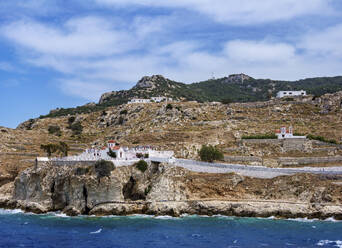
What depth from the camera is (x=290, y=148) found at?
75.6 meters

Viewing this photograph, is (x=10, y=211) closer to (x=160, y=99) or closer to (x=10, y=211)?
(x=10, y=211)

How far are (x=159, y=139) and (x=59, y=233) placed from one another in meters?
39.3

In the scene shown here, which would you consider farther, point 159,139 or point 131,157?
point 159,139

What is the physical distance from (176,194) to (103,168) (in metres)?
10.5

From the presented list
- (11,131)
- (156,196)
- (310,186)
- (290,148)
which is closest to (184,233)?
(156,196)

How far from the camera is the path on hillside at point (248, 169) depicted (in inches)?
2336

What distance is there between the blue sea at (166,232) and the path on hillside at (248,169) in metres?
9.61

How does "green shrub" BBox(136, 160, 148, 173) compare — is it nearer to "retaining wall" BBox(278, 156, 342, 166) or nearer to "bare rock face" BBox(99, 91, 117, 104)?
"retaining wall" BBox(278, 156, 342, 166)

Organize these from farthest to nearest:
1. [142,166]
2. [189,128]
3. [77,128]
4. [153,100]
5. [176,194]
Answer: [153,100] < [77,128] < [189,128] < [142,166] < [176,194]

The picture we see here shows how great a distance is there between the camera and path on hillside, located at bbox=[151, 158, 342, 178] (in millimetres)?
59344

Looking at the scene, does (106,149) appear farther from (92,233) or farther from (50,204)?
(92,233)

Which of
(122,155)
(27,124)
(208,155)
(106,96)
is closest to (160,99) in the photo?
(106,96)

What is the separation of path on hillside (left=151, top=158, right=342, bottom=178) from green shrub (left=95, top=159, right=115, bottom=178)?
6543 mm

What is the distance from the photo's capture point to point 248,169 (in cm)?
6094
